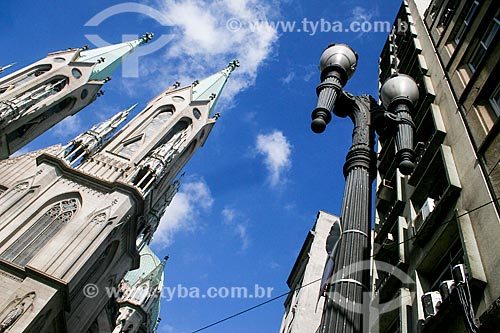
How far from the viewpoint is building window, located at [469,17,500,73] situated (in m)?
12.0

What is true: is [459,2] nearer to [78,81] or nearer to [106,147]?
[106,147]

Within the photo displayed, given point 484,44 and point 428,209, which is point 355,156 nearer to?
point 428,209

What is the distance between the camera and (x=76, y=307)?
93.2 ft

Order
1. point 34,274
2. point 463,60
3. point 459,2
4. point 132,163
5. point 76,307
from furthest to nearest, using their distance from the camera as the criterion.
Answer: point 132,163 < point 76,307 < point 34,274 < point 459,2 < point 463,60

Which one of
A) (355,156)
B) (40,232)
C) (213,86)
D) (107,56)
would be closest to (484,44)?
(355,156)

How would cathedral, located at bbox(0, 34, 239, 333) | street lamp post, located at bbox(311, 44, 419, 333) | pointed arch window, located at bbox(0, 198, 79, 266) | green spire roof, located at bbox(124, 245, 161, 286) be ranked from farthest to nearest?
green spire roof, located at bbox(124, 245, 161, 286) < pointed arch window, located at bbox(0, 198, 79, 266) < cathedral, located at bbox(0, 34, 239, 333) < street lamp post, located at bbox(311, 44, 419, 333)

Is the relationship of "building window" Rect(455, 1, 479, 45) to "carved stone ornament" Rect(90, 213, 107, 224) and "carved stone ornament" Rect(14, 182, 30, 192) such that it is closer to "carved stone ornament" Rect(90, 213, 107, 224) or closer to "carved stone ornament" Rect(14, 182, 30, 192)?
"carved stone ornament" Rect(90, 213, 107, 224)

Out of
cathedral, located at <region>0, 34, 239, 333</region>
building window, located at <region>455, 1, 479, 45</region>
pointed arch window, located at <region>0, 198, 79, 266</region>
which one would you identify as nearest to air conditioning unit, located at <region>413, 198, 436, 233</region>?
building window, located at <region>455, 1, 479, 45</region>

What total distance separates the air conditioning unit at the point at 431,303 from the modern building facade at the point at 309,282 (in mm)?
12101

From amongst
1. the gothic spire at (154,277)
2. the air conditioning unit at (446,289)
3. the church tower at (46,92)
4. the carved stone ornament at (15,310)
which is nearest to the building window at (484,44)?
the air conditioning unit at (446,289)

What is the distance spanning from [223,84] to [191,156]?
50.2ft

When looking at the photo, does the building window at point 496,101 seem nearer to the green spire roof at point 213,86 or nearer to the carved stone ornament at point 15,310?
the carved stone ornament at point 15,310

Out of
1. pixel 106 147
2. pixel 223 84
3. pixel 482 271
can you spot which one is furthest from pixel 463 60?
pixel 223 84

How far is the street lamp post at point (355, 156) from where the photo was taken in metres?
4.25
